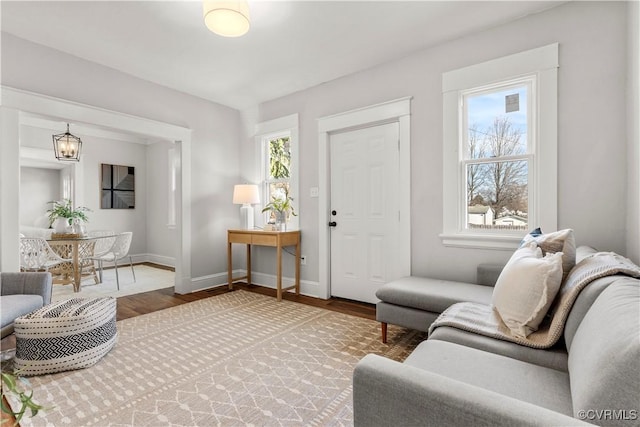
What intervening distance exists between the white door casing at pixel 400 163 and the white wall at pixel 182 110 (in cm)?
154

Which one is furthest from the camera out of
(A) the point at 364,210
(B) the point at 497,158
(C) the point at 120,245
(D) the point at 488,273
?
(C) the point at 120,245

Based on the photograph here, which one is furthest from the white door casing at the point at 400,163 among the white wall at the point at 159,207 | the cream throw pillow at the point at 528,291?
the white wall at the point at 159,207

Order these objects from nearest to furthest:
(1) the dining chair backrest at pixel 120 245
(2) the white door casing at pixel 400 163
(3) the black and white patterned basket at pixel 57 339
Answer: (3) the black and white patterned basket at pixel 57 339, (2) the white door casing at pixel 400 163, (1) the dining chair backrest at pixel 120 245

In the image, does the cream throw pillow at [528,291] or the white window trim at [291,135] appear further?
the white window trim at [291,135]

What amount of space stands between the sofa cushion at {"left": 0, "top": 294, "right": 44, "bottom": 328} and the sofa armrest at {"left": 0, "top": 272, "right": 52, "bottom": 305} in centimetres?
5

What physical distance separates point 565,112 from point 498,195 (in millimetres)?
757

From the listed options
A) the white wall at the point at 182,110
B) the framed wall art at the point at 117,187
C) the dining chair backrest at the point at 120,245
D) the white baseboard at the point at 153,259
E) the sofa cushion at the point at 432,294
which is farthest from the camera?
the white baseboard at the point at 153,259

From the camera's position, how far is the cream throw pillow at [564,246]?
154 centimetres

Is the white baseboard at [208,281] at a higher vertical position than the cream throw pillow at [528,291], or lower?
lower

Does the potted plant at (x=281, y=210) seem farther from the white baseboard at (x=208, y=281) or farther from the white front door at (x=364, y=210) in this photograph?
the white baseboard at (x=208, y=281)

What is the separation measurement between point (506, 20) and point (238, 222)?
12.6 feet

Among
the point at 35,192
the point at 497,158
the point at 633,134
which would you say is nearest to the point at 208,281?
the point at 497,158

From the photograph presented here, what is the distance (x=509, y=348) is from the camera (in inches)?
54.9

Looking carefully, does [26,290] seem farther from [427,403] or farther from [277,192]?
[427,403]
